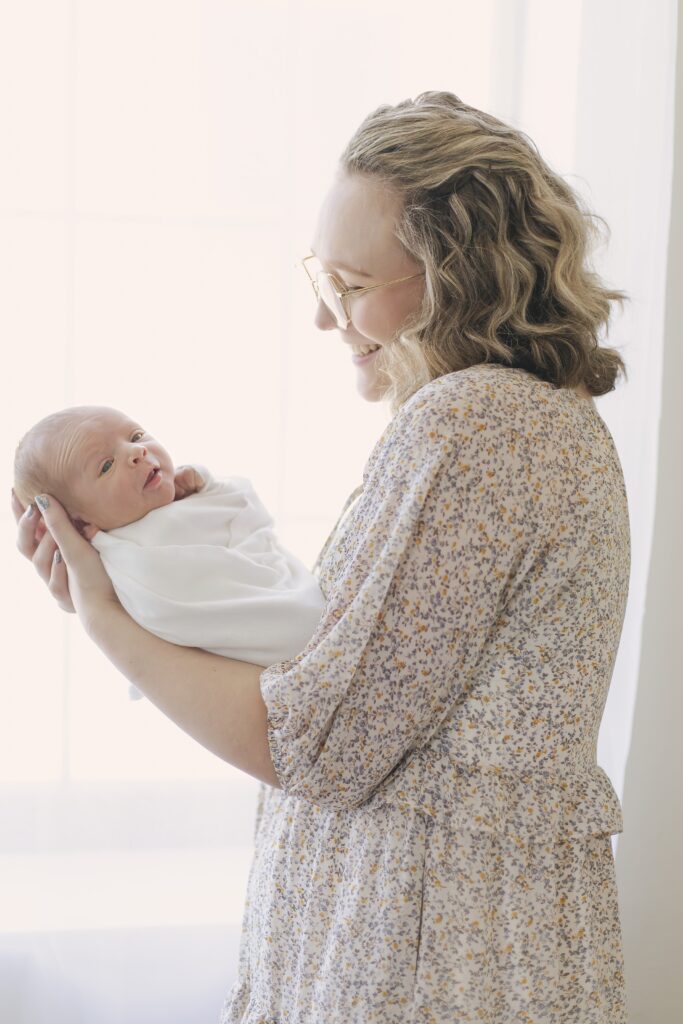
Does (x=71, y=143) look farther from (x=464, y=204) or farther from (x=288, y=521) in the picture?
(x=464, y=204)

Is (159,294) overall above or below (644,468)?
above

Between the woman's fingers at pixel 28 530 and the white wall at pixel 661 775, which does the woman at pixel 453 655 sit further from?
the white wall at pixel 661 775

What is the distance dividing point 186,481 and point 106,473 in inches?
5.6

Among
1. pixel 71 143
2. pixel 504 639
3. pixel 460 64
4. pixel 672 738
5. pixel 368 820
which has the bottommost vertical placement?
pixel 672 738

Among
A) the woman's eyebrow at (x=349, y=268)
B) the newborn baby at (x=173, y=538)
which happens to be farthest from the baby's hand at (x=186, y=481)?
the woman's eyebrow at (x=349, y=268)

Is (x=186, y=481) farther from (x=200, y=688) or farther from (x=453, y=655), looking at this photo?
(x=453, y=655)

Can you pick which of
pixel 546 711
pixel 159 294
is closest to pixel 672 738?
pixel 546 711

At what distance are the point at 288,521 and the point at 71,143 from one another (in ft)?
2.92

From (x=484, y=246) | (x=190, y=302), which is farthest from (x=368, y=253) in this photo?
(x=190, y=302)

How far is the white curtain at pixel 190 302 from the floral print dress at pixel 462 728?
88cm

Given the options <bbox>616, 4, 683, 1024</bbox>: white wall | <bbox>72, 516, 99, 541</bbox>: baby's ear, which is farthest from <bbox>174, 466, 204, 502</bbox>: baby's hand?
<bbox>616, 4, 683, 1024</bbox>: white wall

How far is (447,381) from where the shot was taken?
1.03 meters

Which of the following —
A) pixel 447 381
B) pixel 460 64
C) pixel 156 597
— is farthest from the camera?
pixel 460 64

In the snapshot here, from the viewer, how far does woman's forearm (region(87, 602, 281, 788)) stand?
104 centimetres
